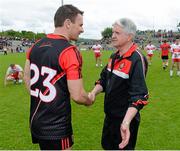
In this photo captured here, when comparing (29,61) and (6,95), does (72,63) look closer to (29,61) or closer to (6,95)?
(29,61)

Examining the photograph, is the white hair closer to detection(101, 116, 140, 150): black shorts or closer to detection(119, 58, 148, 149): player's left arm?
detection(119, 58, 148, 149): player's left arm

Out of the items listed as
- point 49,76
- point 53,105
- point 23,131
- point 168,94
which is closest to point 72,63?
point 49,76

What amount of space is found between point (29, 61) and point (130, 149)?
5.16ft

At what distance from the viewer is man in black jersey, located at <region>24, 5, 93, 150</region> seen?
3.03 m

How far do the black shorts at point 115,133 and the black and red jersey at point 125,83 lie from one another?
0.12m

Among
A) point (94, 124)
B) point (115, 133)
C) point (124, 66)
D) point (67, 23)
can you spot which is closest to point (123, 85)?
Answer: point (124, 66)

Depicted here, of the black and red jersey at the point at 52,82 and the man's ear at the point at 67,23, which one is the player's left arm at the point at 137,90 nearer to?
the black and red jersey at the point at 52,82

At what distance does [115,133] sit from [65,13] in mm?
1574

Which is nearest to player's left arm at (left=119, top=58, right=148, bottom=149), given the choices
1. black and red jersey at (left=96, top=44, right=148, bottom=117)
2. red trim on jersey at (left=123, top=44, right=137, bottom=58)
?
black and red jersey at (left=96, top=44, right=148, bottom=117)

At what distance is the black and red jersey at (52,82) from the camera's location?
302cm

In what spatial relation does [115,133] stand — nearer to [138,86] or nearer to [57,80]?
[138,86]

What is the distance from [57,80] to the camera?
3.07 m

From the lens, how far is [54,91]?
3.09 meters

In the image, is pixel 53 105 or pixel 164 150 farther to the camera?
pixel 164 150
